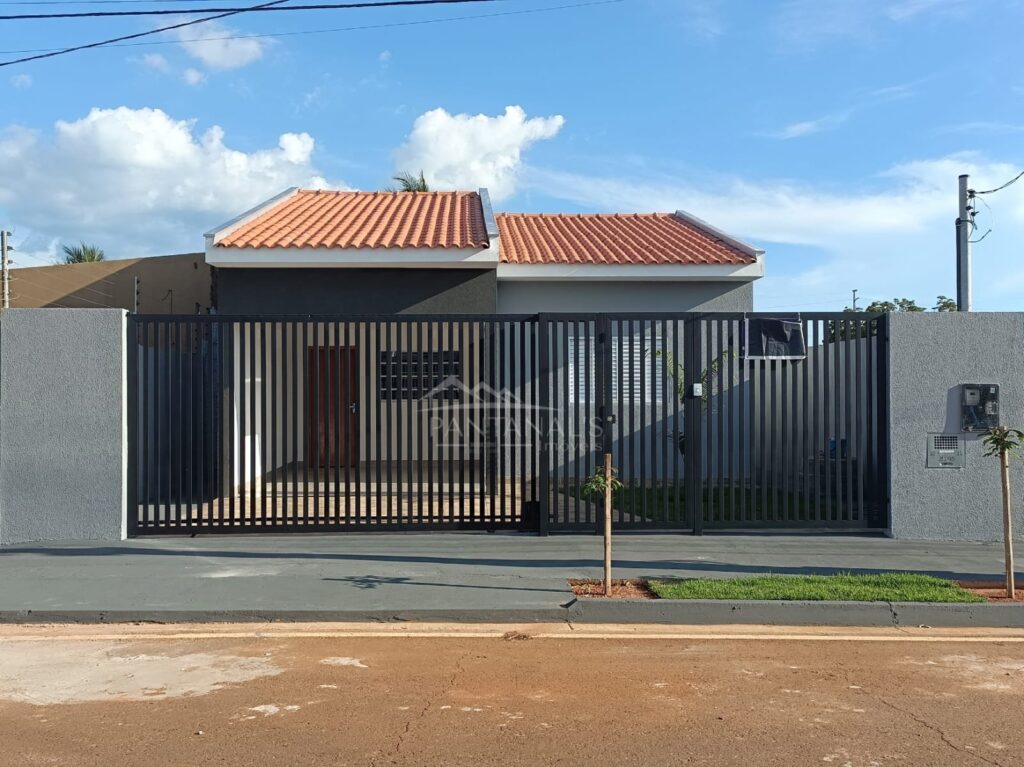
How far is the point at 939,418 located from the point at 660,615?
5.01 metres

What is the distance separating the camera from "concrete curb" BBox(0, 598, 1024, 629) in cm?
686

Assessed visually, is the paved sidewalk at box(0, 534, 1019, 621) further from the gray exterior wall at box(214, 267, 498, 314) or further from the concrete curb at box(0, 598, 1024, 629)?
the gray exterior wall at box(214, 267, 498, 314)

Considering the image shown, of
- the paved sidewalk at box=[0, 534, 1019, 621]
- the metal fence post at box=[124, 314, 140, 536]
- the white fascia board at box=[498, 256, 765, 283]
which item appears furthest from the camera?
the white fascia board at box=[498, 256, 765, 283]

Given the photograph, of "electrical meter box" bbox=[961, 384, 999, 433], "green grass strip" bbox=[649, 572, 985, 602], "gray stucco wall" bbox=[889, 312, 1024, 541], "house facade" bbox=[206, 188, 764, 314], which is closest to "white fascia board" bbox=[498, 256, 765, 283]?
"house facade" bbox=[206, 188, 764, 314]

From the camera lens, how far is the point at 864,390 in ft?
33.0

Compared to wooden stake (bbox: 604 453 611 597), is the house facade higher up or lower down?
higher up

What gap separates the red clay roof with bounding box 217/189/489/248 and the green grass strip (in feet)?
22.8

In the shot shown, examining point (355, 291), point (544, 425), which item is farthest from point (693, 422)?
point (355, 291)

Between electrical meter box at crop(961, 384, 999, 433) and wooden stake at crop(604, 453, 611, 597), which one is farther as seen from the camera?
electrical meter box at crop(961, 384, 999, 433)

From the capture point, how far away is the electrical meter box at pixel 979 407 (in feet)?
31.8

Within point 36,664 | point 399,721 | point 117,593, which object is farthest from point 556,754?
point 117,593

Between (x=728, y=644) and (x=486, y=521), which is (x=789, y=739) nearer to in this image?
(x=728, y=644)

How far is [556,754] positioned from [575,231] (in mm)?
13846

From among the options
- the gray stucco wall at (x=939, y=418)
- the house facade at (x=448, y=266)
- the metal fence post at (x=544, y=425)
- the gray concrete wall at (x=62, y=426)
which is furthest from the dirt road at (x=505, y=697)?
the house facade at (x=448, y=266)
